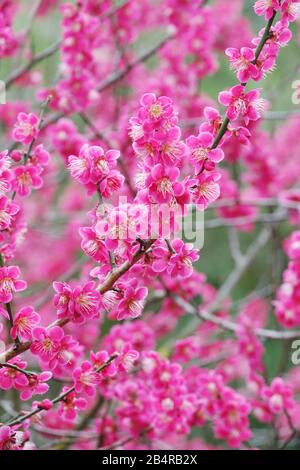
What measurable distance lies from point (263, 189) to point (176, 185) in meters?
1.82

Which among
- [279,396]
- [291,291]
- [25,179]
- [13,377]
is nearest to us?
[13,377]

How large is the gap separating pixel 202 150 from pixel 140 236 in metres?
0.17

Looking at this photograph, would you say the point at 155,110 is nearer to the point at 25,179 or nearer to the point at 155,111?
the point at 155,111

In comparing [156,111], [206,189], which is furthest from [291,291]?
[156,111]

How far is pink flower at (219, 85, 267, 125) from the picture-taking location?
94 centimetres

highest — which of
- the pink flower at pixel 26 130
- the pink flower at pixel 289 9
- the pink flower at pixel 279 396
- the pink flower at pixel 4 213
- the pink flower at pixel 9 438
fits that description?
the pink flower at pixel 289 9

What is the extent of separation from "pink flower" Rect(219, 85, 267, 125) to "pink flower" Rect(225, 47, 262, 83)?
22 millimetres

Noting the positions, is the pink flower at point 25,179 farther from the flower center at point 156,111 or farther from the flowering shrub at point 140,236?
the flower center at point 156,111

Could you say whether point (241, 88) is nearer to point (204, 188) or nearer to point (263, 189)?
point (204, 188)

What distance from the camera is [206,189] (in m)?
0.95

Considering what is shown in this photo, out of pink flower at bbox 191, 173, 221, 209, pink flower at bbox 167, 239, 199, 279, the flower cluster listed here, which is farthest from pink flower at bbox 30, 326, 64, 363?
the flower cluster

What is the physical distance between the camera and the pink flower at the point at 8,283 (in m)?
0.96

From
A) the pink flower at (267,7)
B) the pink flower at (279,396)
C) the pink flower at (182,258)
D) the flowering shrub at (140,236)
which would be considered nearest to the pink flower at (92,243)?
the flowering shrub at (140,236)

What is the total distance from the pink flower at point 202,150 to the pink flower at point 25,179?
35cm
